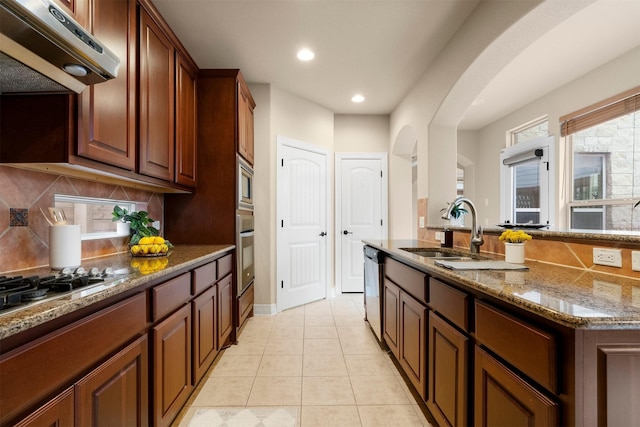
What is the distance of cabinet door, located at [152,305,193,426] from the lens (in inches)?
51.8

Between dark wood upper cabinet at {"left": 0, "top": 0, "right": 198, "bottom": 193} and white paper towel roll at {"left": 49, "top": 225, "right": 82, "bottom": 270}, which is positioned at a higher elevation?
dark wood upper cabinet at {"left": 0, "top": 0, "right": 198, "bottom": 193}

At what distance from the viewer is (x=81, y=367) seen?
0.88 meters

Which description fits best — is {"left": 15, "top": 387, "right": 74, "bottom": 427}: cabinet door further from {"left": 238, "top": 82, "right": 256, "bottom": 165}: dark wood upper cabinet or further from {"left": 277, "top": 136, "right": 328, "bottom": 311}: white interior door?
{"left": 277, "top": 136, "right": 328, "bottom": 311}: white interior door

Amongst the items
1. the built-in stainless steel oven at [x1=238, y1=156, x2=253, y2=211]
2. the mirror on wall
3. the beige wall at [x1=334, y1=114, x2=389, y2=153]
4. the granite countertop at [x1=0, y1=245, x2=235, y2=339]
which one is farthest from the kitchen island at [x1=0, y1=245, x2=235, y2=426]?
the beige wall at [x1=334, y1=114, x2=389, y2=153]

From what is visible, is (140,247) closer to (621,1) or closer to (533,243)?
(533,243)

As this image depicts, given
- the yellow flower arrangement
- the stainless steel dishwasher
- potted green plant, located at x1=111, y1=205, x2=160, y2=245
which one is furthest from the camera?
the stainless steel dishwasher

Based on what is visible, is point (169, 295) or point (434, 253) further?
point (434, 253)

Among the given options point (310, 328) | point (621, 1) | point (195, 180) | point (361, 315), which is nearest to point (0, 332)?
point (195, 180)

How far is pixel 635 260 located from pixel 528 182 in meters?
3.95

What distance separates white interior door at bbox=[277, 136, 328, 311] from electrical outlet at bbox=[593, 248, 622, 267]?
2.79m

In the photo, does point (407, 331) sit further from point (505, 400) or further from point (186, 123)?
point (186, 123)

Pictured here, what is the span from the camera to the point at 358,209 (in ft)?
14.2

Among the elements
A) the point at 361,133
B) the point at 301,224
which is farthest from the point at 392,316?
the point at 361,133

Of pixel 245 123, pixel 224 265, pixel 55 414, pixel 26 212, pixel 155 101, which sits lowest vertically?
pixel 55 414
